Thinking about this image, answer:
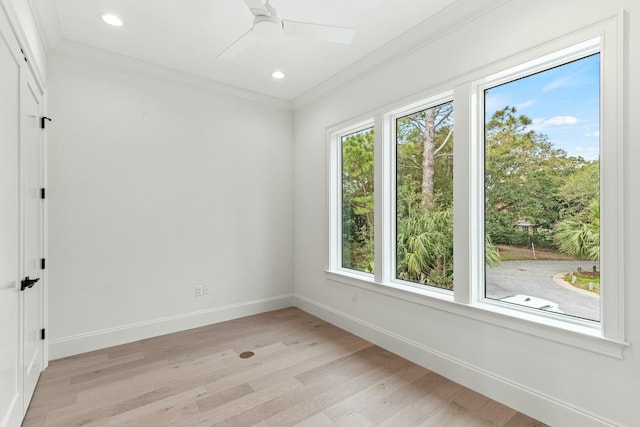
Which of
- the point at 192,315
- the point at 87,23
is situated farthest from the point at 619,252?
the point at 87,23

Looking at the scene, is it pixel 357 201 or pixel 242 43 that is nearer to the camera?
pixel 242 43

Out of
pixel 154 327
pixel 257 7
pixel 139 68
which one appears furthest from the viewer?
pixel 154 327

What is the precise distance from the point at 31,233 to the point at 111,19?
5.98ft

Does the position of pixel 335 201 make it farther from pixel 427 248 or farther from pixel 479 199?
pixel 479 199

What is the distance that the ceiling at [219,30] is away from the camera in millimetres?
2428

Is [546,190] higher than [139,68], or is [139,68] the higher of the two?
[139,68]

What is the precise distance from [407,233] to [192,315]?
103 inches

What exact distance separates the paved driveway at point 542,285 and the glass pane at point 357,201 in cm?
142

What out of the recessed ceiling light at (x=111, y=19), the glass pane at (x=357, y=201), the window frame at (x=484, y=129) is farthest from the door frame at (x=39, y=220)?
the window frame at (x=484, y=129)

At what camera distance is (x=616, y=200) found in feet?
5.70

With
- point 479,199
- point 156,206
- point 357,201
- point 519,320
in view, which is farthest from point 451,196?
point 156,206

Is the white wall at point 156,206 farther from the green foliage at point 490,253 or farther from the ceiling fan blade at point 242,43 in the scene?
the green foliage at point 490,253

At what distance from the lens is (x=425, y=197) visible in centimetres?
297

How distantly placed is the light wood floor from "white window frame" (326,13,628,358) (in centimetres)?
63
